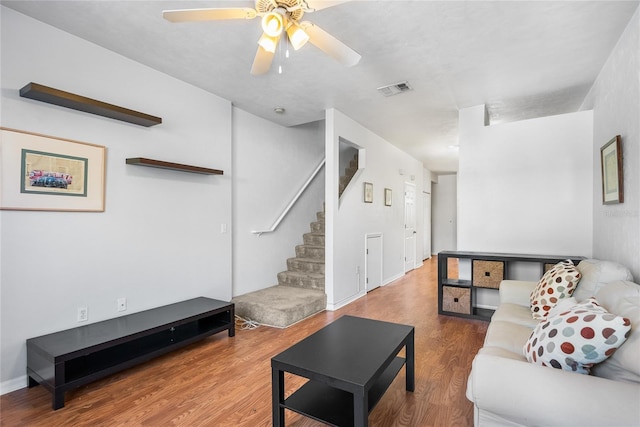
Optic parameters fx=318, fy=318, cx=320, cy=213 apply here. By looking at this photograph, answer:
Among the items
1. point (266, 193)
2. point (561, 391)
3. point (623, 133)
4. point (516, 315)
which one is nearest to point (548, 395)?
Answer: point (561, 391)

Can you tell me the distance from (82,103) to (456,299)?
165 inches

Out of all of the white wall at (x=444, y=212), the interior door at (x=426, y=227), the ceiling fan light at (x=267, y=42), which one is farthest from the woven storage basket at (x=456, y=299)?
the white wall at (x=444, y=212)

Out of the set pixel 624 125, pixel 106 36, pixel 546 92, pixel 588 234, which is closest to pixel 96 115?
pixel 106 36

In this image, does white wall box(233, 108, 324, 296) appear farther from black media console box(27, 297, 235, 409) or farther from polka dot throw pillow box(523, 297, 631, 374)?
polka dot throw pillow box(523, 297, 631, 374)

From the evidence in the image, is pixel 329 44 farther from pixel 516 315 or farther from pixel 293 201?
pixel 293 201

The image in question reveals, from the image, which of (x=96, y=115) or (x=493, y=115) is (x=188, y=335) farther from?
(x=493, y=115)

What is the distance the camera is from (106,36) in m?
2.53

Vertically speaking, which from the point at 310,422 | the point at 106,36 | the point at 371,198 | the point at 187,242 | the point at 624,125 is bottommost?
the point at 310,422

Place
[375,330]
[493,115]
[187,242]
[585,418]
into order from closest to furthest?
[585,418] < [375,330] < [187,242] < [493,115]

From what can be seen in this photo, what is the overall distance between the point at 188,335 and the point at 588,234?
429 centimetres

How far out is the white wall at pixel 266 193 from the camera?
4195 mm

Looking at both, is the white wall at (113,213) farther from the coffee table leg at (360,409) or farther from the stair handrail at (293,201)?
the coffee table leg at (360,409)

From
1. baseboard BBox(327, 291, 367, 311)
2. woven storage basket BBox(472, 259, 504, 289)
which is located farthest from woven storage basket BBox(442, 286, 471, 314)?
baseboard BBox(327, 291, 367, 311)

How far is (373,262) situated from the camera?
5.40m
